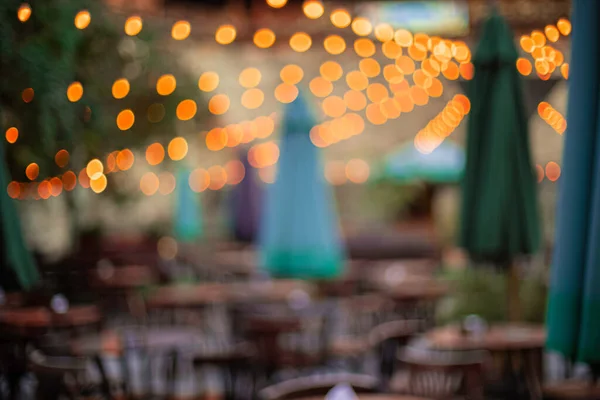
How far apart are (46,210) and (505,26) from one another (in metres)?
7.35

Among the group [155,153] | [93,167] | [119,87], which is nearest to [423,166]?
[155,153]

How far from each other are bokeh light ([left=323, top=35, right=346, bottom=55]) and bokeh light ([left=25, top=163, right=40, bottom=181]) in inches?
134

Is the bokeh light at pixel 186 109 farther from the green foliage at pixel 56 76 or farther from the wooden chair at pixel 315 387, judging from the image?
the wooden chair at pixel 315 387

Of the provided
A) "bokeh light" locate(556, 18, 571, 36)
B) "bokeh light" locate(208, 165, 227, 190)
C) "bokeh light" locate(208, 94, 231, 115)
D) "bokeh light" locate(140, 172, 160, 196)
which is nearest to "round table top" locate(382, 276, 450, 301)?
"bokeh light" locate(208, 94, 231, 115)

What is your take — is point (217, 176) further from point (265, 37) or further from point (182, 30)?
point (182, 30)

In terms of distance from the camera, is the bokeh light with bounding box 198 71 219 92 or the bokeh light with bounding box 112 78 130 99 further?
the bokeh light with bounding box 198 71 219 92

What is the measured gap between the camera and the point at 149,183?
17.8 metres

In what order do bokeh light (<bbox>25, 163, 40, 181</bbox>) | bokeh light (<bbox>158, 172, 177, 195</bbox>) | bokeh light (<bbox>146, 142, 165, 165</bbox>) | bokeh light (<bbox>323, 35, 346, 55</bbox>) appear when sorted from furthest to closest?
1. bokeh light (<bbox>158, 172, 177, 195</bbox>)
2. bokeh light (<bbox>146, 142, 165, 165</bbox>)
3. bokeh light (<bbox>323, 35, 346, 55</bbox>)
4. bokeh light (<bbox>25, 163, 40, 181</bbox>)

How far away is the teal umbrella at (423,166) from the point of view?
45.9ft

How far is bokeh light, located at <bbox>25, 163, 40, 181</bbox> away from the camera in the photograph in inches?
209

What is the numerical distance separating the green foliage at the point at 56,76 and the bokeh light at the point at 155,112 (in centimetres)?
170

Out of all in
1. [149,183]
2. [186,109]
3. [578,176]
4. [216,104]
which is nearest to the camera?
[578,176]

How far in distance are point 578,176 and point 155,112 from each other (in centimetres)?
676

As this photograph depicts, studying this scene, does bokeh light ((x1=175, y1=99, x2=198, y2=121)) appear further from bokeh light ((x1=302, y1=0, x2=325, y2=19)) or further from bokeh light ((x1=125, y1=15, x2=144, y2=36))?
bokeh light ((x1=302, y1=0, x2=325, y2=19))
